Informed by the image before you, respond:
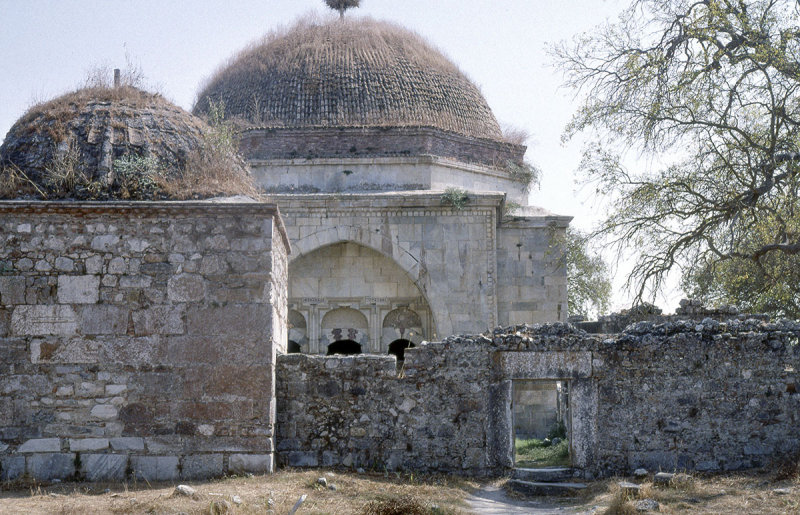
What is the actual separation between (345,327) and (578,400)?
24.4ft

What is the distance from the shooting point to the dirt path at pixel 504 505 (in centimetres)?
660

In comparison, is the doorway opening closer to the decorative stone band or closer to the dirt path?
the decorative stone band

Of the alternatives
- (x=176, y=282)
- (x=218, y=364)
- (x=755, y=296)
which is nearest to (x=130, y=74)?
(x=176, y=282)

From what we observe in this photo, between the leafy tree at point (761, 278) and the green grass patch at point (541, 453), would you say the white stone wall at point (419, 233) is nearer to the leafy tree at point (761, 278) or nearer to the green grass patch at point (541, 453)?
the green grass patch at point (541, 453)

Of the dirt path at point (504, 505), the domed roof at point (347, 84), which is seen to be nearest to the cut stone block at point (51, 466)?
the dirt path at point (504, 505)

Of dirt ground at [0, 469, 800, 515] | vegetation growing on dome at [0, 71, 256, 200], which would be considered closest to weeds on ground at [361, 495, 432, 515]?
dirt ground at [0, 469, 800, 515]

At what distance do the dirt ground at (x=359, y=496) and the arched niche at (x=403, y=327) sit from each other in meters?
7.24

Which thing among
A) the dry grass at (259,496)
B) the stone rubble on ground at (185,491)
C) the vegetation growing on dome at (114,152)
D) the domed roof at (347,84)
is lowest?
the dry grass at (259,496)

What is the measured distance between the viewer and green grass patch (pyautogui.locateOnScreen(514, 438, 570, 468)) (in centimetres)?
909

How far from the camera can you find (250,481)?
6719 mm

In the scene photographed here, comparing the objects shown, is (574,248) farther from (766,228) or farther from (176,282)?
(176,282)

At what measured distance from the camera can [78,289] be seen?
698 cm

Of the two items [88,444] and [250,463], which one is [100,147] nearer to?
[88,444]

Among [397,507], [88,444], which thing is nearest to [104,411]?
[88,444]
